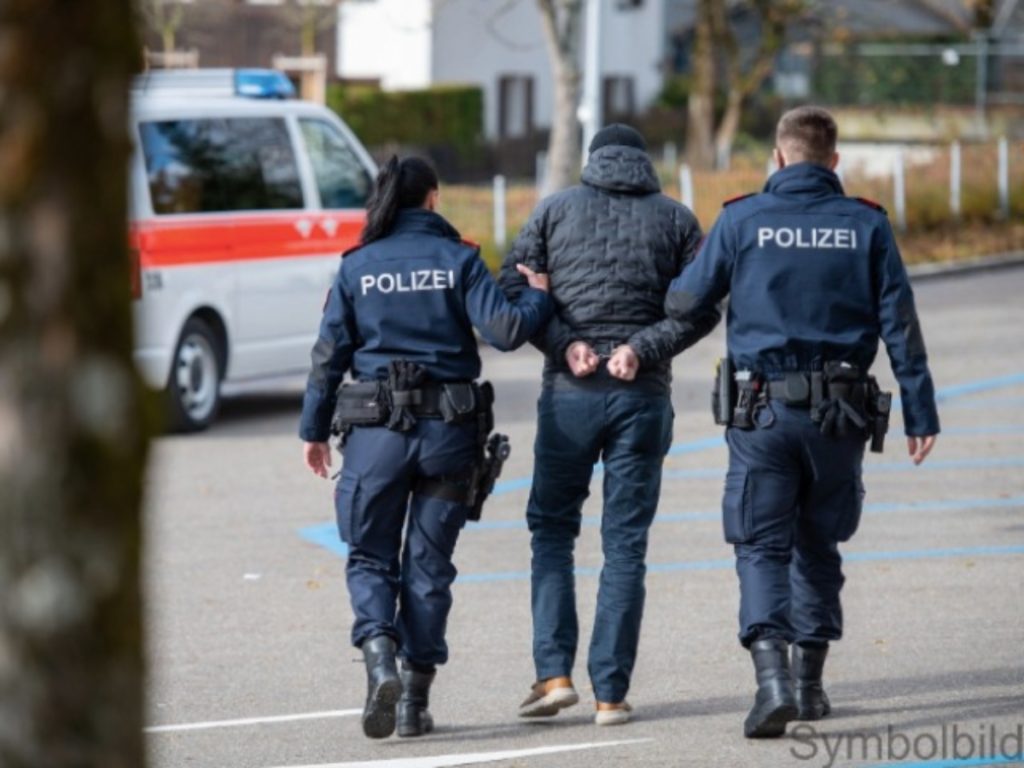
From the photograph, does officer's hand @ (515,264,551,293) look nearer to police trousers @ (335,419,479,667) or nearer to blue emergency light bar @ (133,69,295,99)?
police trousers @ (335,419,479,667)

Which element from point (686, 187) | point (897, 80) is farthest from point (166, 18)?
point (686, 187)

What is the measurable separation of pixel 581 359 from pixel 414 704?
117 centimetres

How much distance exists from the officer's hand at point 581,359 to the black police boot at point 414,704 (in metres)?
1.03

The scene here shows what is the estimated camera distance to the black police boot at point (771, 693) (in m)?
6.17

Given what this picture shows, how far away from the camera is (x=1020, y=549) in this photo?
9.43m

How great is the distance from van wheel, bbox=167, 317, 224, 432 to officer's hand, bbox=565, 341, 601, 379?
7.16m

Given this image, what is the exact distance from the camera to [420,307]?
6414mm

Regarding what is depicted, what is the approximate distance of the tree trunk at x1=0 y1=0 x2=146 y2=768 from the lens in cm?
246

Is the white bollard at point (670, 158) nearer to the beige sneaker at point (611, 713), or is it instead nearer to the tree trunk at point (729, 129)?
the tree trunk at point (729, 129)

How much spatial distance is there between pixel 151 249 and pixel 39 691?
→ 10.7 meters

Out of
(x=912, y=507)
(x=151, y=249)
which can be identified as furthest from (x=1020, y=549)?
(x=151, y=249)

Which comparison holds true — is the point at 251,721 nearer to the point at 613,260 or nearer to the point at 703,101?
the point at 613,260

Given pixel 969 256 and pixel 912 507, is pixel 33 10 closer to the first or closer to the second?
pixel 912 507

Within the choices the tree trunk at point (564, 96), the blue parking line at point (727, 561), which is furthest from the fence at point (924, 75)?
the blue parking line at point (727, 561)
